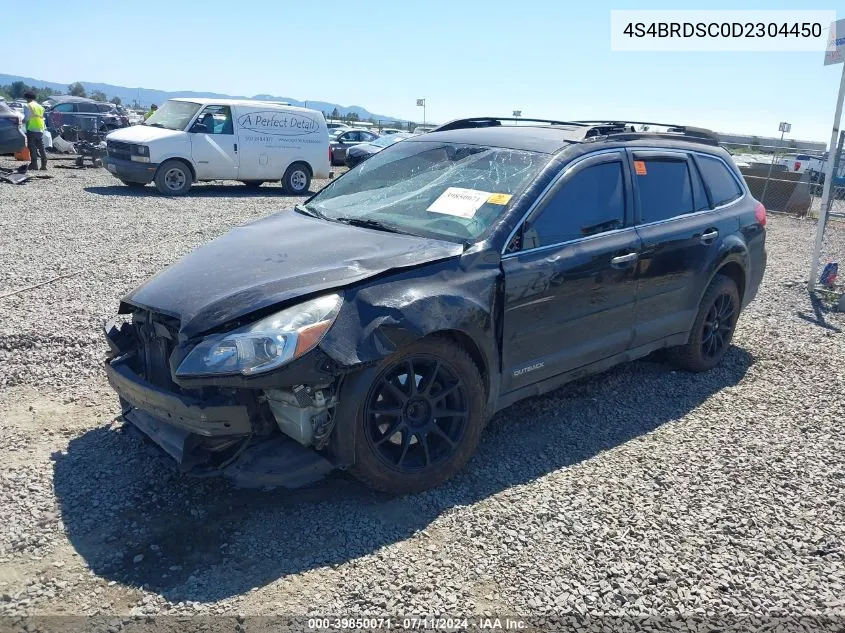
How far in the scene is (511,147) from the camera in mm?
4379

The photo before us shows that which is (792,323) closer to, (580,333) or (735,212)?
(735,212)

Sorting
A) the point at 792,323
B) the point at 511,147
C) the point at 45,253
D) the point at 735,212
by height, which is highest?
the point at 511,147

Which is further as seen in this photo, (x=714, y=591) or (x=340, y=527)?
(x=340, y=527)

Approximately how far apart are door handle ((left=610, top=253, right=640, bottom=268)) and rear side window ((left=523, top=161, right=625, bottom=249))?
20 centimetres

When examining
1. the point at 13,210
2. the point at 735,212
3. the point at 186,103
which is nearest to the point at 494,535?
the point at 735,212

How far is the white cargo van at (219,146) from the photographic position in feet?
46.6

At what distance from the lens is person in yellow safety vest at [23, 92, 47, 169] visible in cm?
1622

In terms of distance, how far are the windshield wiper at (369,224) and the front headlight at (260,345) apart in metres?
1.03

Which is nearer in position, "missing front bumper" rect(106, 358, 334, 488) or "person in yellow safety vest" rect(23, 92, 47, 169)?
"missing front bumper" rect(106, 358, 334, 488)

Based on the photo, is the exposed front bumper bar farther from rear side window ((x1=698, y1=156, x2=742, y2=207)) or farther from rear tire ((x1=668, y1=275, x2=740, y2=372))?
rear side window ((x1=698, y1=156, x2=742, y2=207))

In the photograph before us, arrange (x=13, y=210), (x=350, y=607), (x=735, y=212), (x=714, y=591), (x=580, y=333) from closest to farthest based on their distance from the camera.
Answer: (x=350, y=607) < (x=714, y=591) < (x=580, y=333) < (x=735, y=212) < (x=13, y=210)

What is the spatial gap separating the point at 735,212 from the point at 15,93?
78276mm

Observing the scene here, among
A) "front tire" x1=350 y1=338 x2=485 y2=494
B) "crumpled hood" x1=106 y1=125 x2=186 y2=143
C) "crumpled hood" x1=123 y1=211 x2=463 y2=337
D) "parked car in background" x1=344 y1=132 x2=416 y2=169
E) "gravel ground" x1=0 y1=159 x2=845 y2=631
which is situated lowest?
"gravel ground" x1=0 y1=159 x2=845 y2=631

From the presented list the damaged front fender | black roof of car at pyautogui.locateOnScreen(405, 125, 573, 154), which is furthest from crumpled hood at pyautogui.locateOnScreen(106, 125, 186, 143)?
the damaged front fender
